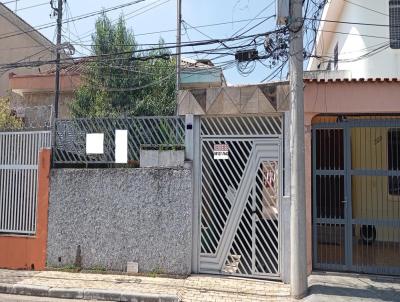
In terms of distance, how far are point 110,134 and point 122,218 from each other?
1.82 meters

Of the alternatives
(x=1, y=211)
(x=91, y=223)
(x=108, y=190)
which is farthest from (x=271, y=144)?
(x=1, y=211)

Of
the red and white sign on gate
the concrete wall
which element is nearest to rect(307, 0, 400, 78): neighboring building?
the red and white sign on gate

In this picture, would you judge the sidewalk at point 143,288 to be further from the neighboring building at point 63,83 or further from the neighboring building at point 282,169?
the neighboring building at point 63,83

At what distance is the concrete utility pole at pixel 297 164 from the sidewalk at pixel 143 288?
0.45 metres

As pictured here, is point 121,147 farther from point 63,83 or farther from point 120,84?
point 63,83

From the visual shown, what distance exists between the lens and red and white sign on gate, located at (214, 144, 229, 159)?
762cm

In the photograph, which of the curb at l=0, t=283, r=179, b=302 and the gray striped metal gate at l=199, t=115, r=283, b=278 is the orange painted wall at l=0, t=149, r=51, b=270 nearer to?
the curb at l=0, t=283, r=179, b=302

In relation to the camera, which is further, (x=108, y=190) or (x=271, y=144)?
(x=108, y=190)

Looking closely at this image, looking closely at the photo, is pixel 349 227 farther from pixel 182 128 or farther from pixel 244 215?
pixel 182 128

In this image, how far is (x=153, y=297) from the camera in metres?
6.44

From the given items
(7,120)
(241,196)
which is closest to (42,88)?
(7,120)

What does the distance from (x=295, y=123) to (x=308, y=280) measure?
2.82m

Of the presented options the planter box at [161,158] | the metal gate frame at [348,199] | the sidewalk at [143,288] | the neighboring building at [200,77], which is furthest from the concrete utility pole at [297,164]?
the neighboring building at [200,77]

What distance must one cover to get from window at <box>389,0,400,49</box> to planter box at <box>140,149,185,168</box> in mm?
7418
